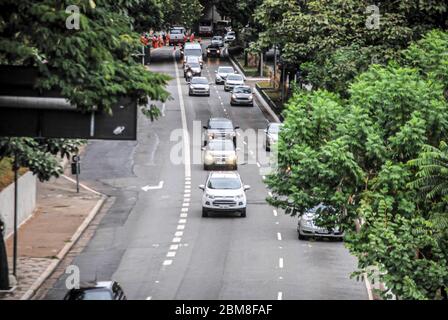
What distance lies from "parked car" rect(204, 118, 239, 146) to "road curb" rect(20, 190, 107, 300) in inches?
491

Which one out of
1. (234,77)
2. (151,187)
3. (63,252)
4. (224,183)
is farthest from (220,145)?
(234,77)

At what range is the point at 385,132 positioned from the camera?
98.1 ft

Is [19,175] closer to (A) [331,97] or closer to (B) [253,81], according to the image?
(A) [331,97]

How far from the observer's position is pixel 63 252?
40812mm

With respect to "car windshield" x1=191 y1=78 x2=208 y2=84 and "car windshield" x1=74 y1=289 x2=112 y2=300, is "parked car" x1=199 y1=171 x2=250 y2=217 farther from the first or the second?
"car windshield" x1=191 y1=78 x2=208 y2=84

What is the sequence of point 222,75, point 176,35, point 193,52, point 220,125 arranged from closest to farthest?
point 220,125
point 222,75
point 193,52
point 176,35

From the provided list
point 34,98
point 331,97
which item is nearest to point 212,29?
point 331,97

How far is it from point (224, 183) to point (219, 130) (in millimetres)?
16759

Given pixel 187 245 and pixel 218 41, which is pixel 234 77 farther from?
pixel 187 245

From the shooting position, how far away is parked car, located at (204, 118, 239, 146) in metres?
64.0

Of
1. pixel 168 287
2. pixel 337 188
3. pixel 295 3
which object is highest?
pixel 295 3

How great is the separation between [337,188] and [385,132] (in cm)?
190

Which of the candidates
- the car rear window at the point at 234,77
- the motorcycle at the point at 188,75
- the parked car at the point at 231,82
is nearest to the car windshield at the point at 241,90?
the parked car at the point at 231,82

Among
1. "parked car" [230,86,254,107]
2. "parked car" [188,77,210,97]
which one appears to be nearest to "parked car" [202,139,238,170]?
"parked car" [230,86,254,107]
